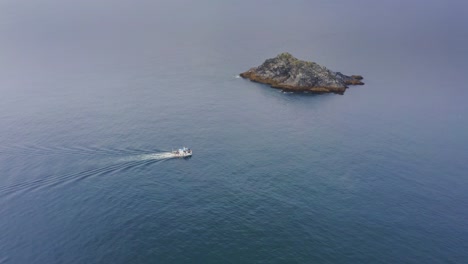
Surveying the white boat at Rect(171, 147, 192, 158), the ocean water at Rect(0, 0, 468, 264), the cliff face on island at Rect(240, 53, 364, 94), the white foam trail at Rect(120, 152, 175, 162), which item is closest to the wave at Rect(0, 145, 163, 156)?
the ocean water at Rect(0, 0, 468, 264)

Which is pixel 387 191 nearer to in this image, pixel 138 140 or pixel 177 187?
pixel 177 187

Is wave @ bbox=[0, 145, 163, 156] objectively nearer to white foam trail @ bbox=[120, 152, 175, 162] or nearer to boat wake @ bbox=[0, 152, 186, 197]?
white foam trail @ bbox=[120, 152, 175, 162]

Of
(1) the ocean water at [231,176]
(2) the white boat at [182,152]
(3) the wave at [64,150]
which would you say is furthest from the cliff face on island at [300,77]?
(3) the wave at [64,150]

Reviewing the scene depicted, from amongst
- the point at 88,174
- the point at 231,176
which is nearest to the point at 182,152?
the point at 231,176

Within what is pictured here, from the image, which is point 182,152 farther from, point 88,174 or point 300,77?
point 300,77

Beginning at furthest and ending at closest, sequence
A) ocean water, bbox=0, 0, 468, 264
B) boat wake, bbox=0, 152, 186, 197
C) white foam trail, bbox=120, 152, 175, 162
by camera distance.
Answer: white foam trail, bbox=120, 152, 175, 162
boat wake, bbox=0, 152, 186, 197
ocean water, bbox=0, 0, 468, 264

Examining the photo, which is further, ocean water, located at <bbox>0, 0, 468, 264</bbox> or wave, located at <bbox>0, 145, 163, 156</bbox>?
→ wave, located at <bbox>0, 145, 163, 156</bbox>

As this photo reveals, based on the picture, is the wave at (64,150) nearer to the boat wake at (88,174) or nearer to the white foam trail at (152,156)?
the white foam trail at (152,156)

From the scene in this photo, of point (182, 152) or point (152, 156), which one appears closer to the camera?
point (152, 156)

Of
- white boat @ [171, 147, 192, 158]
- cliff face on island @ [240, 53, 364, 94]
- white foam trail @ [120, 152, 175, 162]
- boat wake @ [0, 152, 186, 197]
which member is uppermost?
cliff face on island @ [240, 53, 364, 94]
